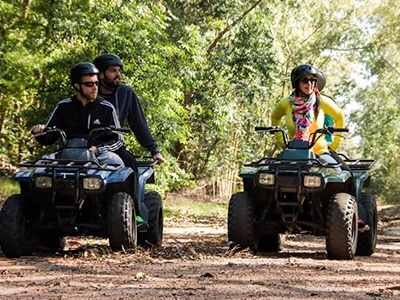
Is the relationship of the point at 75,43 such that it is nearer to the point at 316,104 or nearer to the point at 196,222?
the point at 196,222

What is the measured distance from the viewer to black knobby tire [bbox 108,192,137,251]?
7.98 meters

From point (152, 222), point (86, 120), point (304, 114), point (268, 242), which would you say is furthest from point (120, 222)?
point (304, 114)

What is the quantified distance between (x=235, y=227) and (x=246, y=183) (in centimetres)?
61

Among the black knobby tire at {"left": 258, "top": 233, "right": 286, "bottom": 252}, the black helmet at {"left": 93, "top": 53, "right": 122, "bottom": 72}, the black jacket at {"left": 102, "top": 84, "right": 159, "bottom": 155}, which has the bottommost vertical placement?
the black knobby tire at {"left": 258, "top": 233, "right": 286, "bottom": 252}

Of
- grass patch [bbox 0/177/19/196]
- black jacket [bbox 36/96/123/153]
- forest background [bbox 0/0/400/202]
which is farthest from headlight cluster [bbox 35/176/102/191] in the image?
grass patch [bbox 0/177/19/196]

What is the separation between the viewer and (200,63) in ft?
78.6

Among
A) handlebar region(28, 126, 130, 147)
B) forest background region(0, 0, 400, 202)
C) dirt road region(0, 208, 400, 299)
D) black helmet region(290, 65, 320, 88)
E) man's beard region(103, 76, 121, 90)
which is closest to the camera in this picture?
dirt road region(0, 208, 400, 299)

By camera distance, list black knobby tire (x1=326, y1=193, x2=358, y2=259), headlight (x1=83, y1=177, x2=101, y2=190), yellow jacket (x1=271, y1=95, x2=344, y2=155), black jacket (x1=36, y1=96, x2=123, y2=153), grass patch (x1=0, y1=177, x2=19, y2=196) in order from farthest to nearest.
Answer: grass patch (x1=0, y1=177, x2=19, y2=196) < yellow jacket (x1=271, y1=95, x2=344, y2=155) < black jacket (x1=36, y1=96, x2=123, y2=153) < black knobby tire (x1=326, y1=193, x2=358, y2=259) < headlight (x1=83, y1=177, x2=101, y2=190)

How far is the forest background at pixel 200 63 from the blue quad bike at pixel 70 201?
947cm

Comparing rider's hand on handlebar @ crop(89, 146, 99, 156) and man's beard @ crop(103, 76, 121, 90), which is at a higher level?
man's beard @ crop(103, 76, 121, 90)

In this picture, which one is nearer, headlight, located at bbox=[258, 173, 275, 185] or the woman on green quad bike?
headlight, located at bbox=[258, 173, 275, 185]

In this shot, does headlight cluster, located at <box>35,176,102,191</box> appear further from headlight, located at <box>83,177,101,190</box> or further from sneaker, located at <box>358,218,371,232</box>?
sneaker, located at <box>358,218,371,232</box>

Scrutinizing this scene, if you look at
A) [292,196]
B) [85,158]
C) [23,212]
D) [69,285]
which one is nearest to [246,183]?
[292,196]

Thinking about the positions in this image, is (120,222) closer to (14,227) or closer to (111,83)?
(14,227)
